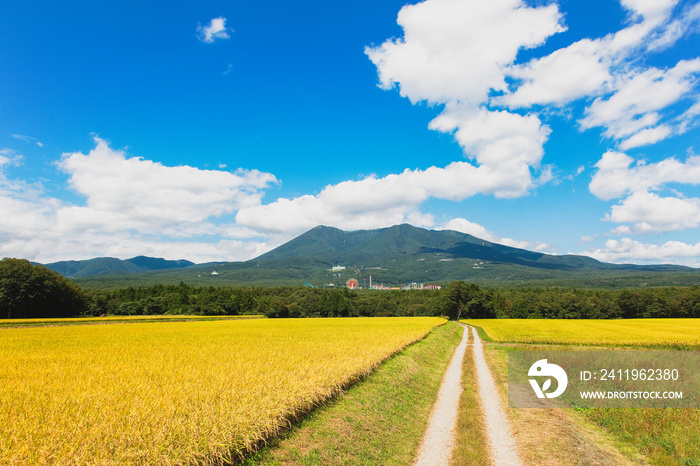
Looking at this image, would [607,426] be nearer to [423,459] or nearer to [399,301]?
[423,459]

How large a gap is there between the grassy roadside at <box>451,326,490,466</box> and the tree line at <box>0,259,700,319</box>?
8089cm

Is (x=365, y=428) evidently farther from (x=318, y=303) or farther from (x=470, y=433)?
(x=318, y=303)

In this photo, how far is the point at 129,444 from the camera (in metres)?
6.31

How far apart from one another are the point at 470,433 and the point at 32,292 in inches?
3434

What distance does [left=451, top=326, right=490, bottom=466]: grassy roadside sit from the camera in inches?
343

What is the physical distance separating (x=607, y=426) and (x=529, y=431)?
2802 millimetres

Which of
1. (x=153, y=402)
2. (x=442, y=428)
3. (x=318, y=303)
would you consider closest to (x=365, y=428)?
(x=442, y=428)

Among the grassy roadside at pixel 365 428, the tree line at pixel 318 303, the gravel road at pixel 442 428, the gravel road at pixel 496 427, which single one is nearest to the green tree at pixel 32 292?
the tree line at pixel 318 303

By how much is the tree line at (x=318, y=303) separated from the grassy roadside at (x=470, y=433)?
80.9 meters

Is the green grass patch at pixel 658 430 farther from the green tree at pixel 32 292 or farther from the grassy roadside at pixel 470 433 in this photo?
the green tree at pixel 32 292

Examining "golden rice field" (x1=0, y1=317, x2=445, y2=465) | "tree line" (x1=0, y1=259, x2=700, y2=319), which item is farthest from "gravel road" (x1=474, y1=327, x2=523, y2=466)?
"tree line" (x1=0, y1=259, x2=700, y2=319)

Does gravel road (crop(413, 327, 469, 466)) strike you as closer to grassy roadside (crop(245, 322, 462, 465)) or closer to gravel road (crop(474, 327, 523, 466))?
grassy roadside (crop(245, 322, 462, 465))

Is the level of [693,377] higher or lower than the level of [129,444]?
lower

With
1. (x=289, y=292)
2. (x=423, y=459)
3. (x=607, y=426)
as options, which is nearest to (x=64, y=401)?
(x=423, y=459)
